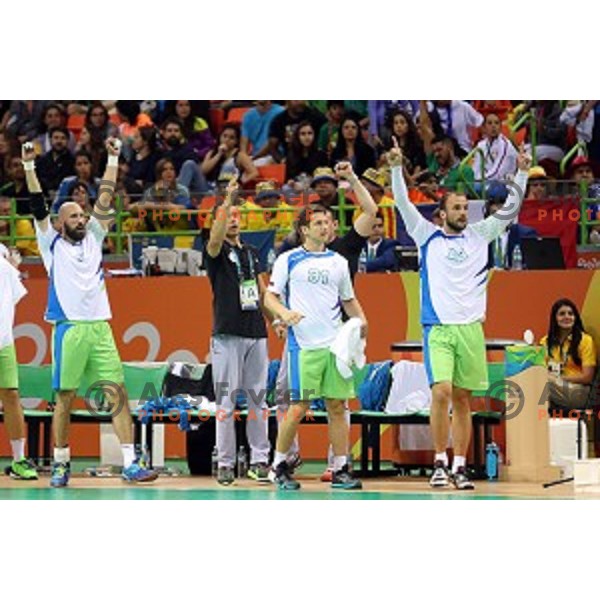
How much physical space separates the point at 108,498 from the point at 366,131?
349 inches

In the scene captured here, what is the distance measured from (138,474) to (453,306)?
9.27ft

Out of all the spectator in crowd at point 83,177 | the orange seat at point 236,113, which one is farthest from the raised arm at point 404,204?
the orange seat at point 236,113

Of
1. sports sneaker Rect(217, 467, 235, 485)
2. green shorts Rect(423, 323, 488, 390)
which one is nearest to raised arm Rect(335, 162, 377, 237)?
green shorts Rect(423, 323, 488, 390)

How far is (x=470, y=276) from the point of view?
1362cm

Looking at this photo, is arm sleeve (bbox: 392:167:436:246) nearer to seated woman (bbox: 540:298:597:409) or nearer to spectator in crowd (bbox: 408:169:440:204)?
seated woman (bbox: 540:298:597:409)

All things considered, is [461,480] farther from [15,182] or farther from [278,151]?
[15,182]

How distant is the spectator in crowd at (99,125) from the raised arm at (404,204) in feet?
28.7

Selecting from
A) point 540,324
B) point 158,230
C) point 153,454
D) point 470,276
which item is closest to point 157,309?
point 158,230

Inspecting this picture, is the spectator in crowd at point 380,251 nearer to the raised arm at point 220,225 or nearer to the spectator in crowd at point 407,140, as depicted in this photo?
the spectator in crowd at point 407,140

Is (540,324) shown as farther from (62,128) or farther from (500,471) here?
(62,128)

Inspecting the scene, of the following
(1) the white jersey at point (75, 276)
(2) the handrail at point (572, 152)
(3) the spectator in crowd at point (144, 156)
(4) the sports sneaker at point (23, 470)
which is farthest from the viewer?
(3) the spectator in crowd at point (144, 156)

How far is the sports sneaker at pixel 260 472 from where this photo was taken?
14.3 metres

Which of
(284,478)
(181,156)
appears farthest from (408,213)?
(181,156)

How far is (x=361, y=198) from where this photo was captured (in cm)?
1357
